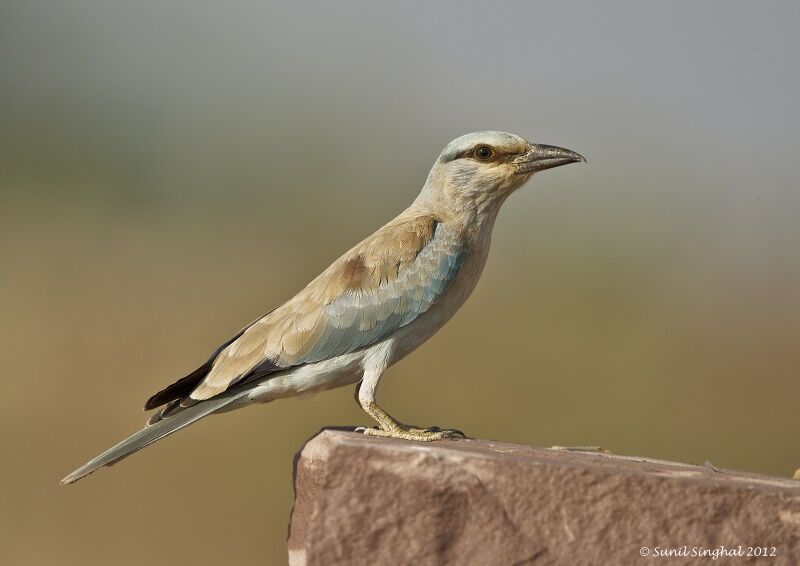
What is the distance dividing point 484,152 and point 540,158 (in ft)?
0.96

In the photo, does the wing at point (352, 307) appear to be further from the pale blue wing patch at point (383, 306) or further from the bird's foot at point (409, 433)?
the bird's foot at point (409, 433)

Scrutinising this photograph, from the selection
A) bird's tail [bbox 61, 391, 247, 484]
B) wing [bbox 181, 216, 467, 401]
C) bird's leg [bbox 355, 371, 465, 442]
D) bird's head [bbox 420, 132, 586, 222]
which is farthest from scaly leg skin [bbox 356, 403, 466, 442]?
bird's head [bbox 420, 132, 586, 222]

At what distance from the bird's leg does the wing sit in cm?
19

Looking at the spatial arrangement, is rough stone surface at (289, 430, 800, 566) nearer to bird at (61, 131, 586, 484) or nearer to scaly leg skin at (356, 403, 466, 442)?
scaly leg skin at (356, 403, 466, 442)

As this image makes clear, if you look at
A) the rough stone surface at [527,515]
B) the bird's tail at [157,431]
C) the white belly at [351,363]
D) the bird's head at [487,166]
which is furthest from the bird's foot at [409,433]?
the bird's head at [487,166]

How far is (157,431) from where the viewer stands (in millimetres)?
5094

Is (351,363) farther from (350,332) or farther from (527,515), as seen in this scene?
(527,515)

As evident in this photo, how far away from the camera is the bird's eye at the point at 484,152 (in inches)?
227

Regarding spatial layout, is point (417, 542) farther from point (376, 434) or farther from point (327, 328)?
point (327, 328)

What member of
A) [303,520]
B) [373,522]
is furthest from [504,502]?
[303,520]

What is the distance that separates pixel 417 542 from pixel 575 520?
A: 0.55 m

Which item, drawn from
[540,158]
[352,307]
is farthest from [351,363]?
[540,158]

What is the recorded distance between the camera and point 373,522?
384cm

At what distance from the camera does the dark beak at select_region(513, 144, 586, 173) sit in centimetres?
573
